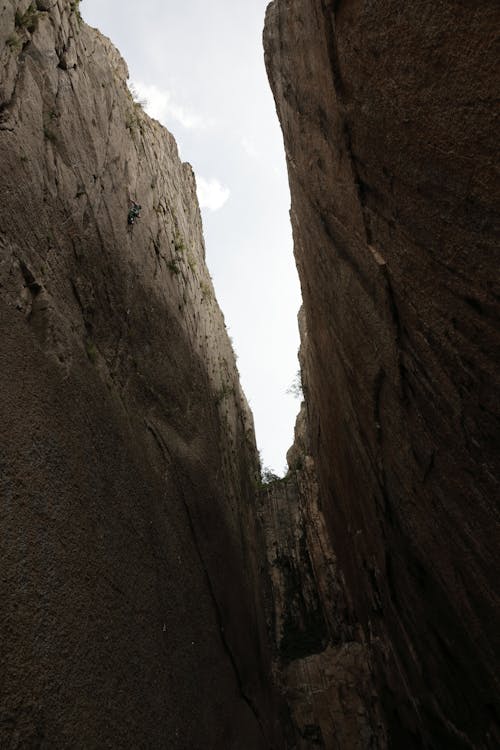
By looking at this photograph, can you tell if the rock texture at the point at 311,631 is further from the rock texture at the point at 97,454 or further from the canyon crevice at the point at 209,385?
the rock texture at the point at 97,454

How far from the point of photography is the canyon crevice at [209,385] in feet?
14.7

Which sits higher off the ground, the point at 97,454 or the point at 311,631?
the point at 311,631

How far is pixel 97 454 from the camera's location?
588 cm

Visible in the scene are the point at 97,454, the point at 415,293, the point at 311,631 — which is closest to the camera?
the point at 97,454

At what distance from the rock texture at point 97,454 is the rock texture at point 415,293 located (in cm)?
309

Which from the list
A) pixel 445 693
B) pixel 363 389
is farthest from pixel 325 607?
pixel 363 389

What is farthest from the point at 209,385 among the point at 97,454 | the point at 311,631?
the point at 311,631

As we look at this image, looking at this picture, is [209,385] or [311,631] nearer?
[209,385]

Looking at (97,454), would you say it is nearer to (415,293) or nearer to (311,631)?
(415,293)

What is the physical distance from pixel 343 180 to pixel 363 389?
337cm

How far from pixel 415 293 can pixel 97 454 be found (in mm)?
3917

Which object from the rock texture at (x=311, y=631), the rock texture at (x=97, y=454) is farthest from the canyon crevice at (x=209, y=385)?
the rock texture at (x=311, y=631)

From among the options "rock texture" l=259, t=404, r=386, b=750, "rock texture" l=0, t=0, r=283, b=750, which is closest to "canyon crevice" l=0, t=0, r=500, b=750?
"rock texture" l=0, t=0, r=283, b=750

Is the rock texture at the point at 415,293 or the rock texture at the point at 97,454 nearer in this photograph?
the rock texture at the point at 97,454
